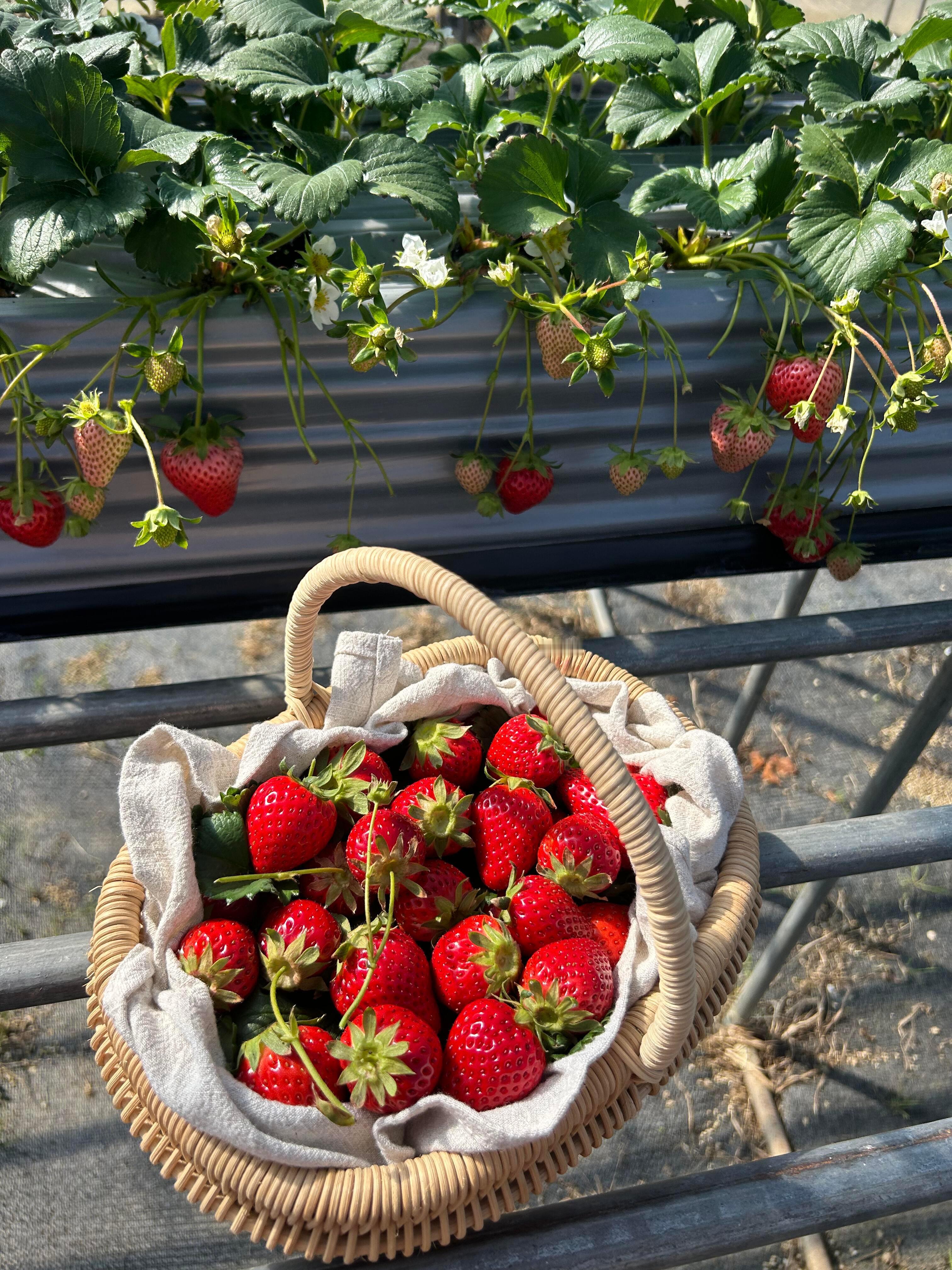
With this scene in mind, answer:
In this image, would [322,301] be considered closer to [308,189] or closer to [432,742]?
[308,189]

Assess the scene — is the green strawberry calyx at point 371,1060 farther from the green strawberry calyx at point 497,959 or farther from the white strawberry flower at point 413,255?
the white strawberry flower at point 413,255

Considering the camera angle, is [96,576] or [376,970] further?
[96,576]

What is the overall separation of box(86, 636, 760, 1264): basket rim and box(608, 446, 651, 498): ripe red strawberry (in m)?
0.44

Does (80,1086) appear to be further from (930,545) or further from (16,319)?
(930,545)

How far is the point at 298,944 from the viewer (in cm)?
66

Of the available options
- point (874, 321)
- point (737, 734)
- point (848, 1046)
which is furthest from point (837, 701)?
point (874, 321)

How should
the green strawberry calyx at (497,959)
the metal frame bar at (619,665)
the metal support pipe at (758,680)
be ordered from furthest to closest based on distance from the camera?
the metal support pipe at (758,680), the metal frame bar at (619,665), the green strawberry calyx at (497,959)

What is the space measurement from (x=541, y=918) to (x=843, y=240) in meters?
0.67

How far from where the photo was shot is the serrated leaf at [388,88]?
0.85 m

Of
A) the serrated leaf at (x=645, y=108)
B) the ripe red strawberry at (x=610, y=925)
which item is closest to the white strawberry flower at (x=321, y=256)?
the serrated leaf at (x=645, y=108)

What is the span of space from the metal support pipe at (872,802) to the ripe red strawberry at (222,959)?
0.87 m

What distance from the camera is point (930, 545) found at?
3.70ft

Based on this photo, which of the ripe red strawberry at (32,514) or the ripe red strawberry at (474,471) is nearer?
the ripe red strawberry at (32,514)

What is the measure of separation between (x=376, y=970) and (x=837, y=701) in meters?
1.81
